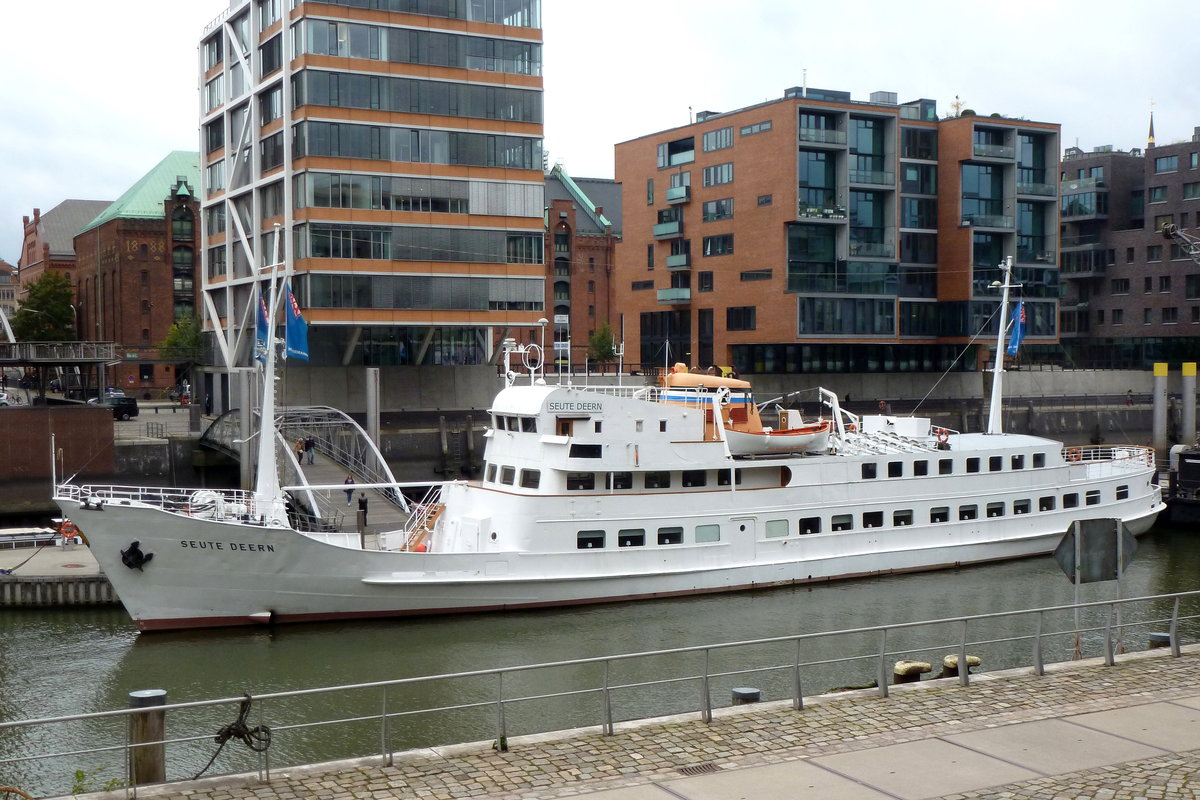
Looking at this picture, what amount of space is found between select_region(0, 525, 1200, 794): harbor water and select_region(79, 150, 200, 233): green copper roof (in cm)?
6797

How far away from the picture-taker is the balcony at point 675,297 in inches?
2692

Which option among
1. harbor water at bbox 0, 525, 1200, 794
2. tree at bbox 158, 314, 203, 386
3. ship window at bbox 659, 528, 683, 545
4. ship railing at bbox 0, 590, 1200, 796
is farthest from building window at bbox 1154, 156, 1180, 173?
tree at bbox 158, 314, 203, 386

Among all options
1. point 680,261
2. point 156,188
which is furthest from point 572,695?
point 156,188

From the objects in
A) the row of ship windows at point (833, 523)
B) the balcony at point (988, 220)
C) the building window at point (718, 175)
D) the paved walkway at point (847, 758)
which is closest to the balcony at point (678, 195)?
the building window at point (718, 175)

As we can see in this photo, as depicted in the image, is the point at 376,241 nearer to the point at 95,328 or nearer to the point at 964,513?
the point at 964,513

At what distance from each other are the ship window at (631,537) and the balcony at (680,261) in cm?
4064

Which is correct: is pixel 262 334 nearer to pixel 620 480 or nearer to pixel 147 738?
pixel 620 480

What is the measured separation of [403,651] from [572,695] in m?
5.44

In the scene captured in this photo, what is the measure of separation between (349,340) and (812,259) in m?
25.7

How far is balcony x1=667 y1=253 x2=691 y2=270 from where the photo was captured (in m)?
68.4

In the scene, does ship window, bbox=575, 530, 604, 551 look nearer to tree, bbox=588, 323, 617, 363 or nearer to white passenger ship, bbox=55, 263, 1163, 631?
white passenger ship, bbox=55, 263, 1163, 631

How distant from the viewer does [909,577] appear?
3319cm

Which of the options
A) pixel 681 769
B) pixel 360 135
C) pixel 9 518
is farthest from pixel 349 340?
pixel 681 769

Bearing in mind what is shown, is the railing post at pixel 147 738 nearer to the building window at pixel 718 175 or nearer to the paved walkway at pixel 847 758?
the paved walkway at pixel 847 758
